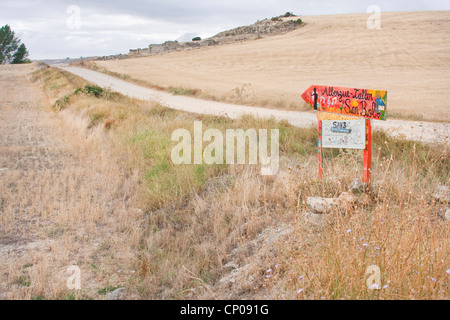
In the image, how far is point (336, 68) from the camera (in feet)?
113

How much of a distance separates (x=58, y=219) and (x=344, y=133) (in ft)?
15.5

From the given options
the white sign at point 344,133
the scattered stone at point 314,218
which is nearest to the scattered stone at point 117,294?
the scattered stone at point 314,218

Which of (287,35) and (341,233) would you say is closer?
(341,233)

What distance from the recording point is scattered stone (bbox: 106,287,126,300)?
4.30 metres

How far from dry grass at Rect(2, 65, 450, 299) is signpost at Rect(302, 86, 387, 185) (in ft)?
1.54

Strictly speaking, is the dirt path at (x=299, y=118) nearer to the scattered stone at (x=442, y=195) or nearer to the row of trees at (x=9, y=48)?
the scattered stone at (x=442, y=195)

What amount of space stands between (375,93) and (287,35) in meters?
58.2

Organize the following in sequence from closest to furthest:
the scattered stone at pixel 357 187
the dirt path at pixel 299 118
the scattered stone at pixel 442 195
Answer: the scattered stone at pixel 442 195 < the scattered stone at pixel 357 187 < the dirt path at pixel 299 118

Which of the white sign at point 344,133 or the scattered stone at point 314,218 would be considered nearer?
the scattered stone at point 314,218

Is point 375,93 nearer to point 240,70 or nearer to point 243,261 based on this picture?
point 243,261

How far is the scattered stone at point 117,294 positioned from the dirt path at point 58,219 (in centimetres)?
20

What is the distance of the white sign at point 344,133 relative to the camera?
18.1ft

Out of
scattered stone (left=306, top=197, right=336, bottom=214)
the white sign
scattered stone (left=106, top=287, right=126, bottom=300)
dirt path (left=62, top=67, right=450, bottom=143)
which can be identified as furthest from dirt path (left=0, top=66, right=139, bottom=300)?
dirt path (left=62, top=67, right=450, bottom=143)
